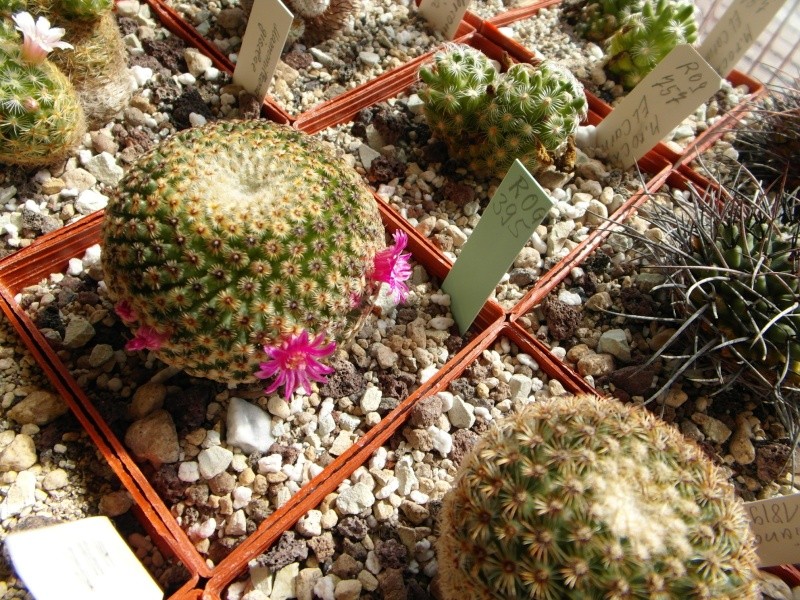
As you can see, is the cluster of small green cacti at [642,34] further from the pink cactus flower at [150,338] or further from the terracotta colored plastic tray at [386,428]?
the pink cactus flower at [150,338]

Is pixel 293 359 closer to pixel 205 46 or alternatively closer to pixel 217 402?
pixel 217 402

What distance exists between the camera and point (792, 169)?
210 cm

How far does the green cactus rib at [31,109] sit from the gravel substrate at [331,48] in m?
0.62

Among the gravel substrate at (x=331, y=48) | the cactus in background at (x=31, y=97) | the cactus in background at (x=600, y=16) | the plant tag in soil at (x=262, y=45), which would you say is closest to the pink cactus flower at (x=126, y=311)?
the cactus in background at (x=31, y=97)

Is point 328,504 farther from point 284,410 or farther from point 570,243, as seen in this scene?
point 570,243

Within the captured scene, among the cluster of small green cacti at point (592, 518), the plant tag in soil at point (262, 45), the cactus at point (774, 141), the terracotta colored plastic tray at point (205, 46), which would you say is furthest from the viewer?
the cactus at point (774, 141)

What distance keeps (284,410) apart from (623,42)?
5.75ft

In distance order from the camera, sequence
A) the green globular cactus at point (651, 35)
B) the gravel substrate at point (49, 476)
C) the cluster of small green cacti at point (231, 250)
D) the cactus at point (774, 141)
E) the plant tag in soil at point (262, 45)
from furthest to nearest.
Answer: the green globular cactus at point (651, 35) → the cactus at point (774, 141) → the plant tag in soil at point (262, 45) → the gravel substrate at point (49, 476) → the cluster of small green cacti at point (231, 250)

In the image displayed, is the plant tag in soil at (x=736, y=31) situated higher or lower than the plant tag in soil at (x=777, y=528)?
higher

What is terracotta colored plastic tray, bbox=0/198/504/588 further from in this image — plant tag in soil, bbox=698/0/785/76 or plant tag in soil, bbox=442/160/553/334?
plant tag in soil, bbox=698/0/785/76

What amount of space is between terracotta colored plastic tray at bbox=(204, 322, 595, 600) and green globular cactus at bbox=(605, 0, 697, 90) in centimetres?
124

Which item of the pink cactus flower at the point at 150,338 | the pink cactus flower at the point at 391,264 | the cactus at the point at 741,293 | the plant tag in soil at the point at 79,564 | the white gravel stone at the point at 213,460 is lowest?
the white gravel stone at the point at 213,460

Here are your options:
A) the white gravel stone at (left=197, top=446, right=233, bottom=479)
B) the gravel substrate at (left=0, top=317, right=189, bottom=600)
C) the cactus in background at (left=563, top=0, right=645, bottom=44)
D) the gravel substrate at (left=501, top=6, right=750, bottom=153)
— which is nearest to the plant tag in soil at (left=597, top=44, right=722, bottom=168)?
the gravel substrate at (left=501, top=6, right=750, bottom=153)

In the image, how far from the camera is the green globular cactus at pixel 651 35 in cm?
225
